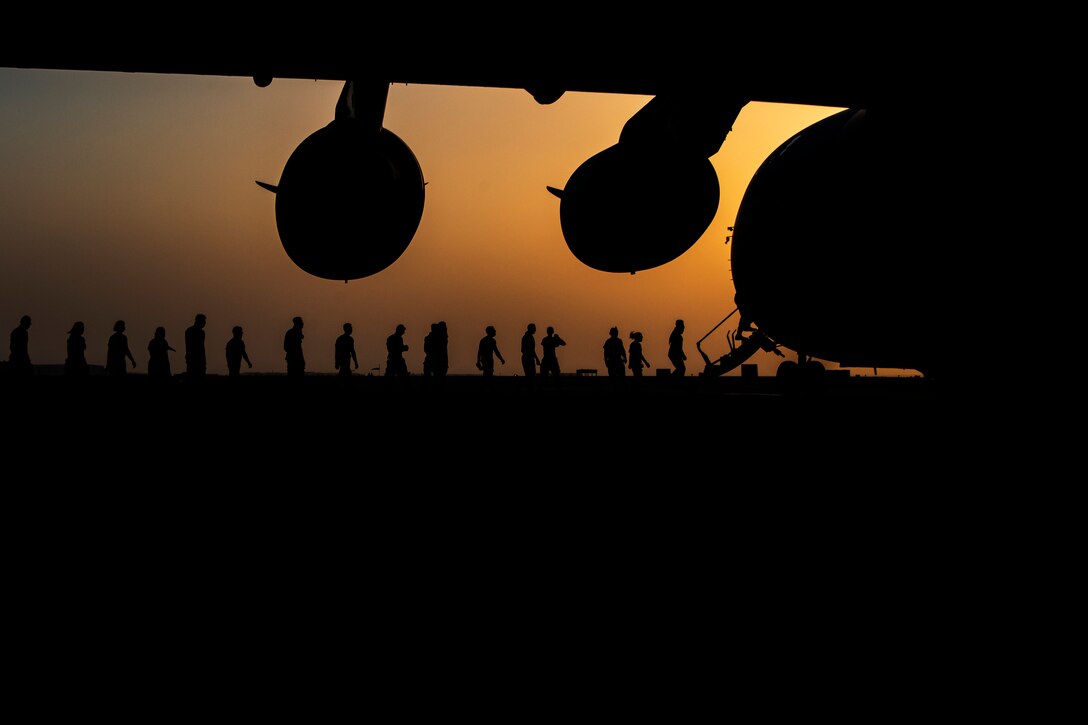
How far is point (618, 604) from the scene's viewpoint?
2.26m

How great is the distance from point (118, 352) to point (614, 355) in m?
12.1

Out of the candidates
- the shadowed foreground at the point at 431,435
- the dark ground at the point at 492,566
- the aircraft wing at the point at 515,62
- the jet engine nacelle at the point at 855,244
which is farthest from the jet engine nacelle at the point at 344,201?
the jet engine nacelle at the point at 855,244

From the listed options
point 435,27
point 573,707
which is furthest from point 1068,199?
point 573,707

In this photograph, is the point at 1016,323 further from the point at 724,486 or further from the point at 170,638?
the point at 170,638

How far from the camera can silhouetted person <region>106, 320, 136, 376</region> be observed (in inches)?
640

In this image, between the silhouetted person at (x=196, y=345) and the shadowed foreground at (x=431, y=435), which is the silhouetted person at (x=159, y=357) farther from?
the shadowed foreground at (x=431, y=435)

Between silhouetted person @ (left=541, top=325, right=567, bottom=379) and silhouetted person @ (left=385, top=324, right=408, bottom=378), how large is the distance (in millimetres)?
3564

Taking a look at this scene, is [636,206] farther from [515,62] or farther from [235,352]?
[235,352]

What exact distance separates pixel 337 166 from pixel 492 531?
1679mm

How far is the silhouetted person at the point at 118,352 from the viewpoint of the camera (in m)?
16.3

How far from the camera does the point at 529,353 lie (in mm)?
17422

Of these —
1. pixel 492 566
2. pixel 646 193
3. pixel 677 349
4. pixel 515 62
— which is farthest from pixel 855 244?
pixel 677 349

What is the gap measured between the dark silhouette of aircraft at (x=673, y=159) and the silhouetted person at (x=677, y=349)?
13094 millimetres

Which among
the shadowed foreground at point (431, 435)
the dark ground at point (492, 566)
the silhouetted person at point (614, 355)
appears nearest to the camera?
the dark ground at point (492, 566)
